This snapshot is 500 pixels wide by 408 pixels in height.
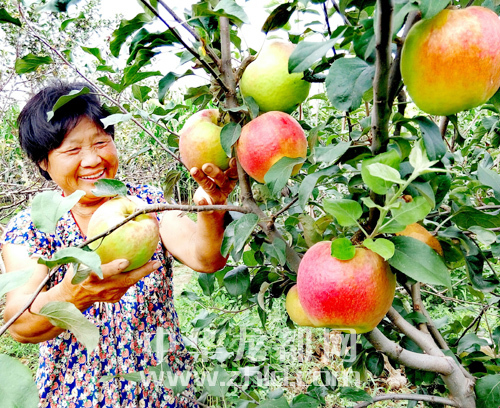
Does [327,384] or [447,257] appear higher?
[447,257]

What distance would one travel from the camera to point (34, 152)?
1266mm

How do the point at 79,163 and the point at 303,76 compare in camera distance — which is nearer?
the point at 303,76

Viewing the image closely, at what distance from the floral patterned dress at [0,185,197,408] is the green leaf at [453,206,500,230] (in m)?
0.88

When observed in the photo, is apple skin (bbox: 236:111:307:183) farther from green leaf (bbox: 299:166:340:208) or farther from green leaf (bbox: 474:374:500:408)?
green leaf (bbox: 474:374:500:408)

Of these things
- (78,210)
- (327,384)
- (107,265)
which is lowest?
(327,384)

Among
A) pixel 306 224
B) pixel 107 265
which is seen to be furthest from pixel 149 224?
pixel 306 224

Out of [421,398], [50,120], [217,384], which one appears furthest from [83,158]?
[421,398]

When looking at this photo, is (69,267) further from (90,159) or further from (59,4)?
(59,4)

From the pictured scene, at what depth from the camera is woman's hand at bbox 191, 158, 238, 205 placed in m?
0.78

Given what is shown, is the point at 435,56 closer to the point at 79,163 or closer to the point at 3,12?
the point at 3,12

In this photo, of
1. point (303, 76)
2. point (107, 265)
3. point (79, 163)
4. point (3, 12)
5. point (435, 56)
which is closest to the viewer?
point (435, 56)

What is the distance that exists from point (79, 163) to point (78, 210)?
21 centimetres

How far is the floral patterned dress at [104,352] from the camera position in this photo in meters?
1.23

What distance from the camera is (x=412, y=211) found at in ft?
1.60
